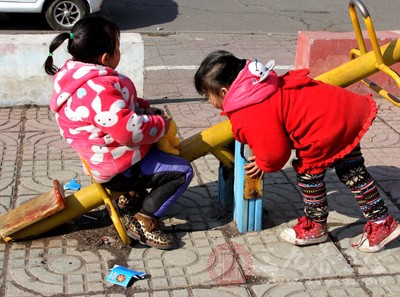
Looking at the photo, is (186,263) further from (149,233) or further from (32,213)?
(32,213)

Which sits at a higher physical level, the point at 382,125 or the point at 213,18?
the point at 382,125

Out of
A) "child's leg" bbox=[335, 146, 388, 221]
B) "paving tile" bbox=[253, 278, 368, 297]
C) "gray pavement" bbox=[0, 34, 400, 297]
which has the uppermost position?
"child's leg" bbox=[335, 146, 388, 221]

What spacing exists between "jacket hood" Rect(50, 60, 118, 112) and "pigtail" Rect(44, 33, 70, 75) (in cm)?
11

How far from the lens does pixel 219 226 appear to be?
12.5 feet

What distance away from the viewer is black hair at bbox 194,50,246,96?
10.5 feet

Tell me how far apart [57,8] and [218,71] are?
20.5ft

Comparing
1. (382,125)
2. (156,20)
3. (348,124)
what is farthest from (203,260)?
(156,20)

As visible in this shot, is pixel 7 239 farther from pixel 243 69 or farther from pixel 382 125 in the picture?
pixel 382 125

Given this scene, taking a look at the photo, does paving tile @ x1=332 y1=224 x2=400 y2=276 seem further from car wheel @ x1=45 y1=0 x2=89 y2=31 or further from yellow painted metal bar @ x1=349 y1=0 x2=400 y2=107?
car wheel @ x1=45 y1=0 x2=89 y2=31

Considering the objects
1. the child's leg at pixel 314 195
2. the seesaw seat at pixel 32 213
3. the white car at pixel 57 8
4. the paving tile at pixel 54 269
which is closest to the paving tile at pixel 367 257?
the child's leg at pixel 314 195

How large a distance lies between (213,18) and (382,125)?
5.03 m

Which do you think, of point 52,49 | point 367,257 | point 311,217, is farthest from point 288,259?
point 52,49

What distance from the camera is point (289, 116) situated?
3191 millimetres

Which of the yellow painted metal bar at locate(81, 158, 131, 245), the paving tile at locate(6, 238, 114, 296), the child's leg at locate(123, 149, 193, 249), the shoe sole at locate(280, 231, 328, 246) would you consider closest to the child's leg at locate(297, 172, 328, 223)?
the shoe sole at locate(280, 231, 328, 246)
